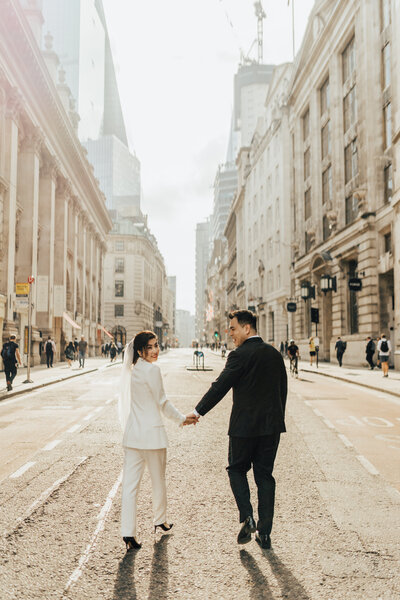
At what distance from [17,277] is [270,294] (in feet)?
105

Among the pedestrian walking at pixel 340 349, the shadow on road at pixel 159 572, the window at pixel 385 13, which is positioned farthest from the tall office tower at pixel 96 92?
the shadow on road at pixel 159 572

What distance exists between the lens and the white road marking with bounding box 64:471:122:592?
3.95m

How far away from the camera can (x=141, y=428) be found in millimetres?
4617

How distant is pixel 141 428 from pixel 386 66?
32477 millimetres

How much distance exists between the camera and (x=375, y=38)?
32.7 metres

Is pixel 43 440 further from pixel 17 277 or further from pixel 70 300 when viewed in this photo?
pixel 70 300

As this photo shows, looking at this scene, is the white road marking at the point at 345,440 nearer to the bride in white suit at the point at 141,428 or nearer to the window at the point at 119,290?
the bride in white suit at the point at 141,428

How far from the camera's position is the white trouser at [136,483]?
14.6ft

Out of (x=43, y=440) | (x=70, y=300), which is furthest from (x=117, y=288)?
(x=43, y=440)

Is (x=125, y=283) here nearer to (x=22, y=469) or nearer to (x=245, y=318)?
(x=22, y=469)

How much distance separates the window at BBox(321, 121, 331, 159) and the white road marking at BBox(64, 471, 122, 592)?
39.0 metres

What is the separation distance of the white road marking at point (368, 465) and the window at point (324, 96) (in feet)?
127

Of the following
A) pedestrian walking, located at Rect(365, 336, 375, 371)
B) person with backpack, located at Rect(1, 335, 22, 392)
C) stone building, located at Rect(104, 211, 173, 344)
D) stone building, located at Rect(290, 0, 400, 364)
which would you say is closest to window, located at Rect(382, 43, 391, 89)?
stone building, located at Rect(290, 0, 400, 364)

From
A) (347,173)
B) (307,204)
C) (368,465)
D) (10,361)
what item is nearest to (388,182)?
(347,173)
